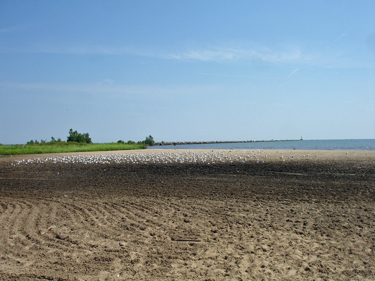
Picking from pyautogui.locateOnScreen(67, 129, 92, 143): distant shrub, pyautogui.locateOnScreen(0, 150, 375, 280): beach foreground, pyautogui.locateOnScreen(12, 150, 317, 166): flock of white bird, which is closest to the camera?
pyautogui.locateOnScreen(0, 150, 375, 280): beach foreground

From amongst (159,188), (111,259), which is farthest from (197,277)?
(159,188)

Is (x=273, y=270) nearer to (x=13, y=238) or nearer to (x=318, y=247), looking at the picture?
(x=318, y=247)

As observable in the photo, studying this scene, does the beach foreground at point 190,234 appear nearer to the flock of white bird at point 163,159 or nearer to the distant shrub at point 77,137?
the flock of white bird at point 163,159

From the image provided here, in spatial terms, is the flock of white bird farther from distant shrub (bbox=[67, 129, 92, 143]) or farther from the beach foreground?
distant shrub (bbox=[67, 129, 92, 143])

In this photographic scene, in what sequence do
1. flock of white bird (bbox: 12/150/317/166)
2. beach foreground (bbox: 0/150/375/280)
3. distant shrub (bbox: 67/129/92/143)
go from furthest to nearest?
distant shrub (bbox: 67/129/92/143)
flock of white bird (bbox: 12/150/317/166)
beach foreground (bbox: 0/150/375/280)

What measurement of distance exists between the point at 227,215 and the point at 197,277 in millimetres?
2753

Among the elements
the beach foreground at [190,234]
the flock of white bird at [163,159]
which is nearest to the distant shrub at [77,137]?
the flock of white bird at [163,159]

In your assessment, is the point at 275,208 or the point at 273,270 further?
the point at 275,208

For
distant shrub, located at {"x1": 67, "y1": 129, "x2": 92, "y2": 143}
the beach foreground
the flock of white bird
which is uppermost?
distant shrub, located at {"x1": 67, "y1": 129, "x2": 92, "y2": 143}

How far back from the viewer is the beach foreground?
4.05m

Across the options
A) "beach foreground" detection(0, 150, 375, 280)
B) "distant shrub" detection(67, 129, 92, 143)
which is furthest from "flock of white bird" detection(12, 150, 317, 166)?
"distant shrub" detection(67, 129, 92, 143)

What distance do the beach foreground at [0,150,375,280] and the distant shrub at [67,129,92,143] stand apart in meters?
54.8

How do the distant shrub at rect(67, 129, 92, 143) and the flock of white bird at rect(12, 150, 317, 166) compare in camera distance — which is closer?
the flock of white bird at rect(12, 150, 317, 166)

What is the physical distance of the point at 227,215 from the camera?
6516mm
